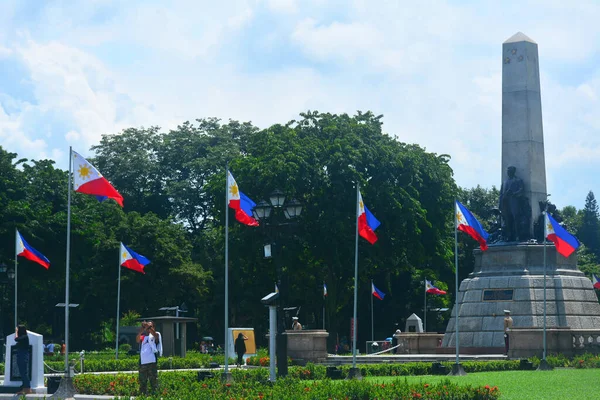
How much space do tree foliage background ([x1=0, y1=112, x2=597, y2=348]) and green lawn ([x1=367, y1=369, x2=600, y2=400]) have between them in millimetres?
19754

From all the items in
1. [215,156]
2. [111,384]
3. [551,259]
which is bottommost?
[111,384]

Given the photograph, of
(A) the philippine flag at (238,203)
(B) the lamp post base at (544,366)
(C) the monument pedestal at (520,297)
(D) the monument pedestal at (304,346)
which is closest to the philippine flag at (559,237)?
(B) the lamp post base at (544,366)

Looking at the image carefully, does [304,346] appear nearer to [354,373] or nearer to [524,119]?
[354,373]

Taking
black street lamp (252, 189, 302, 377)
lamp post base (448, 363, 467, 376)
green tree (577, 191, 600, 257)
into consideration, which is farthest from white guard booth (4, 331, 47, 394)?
green tree (577, 191, 600, 257)

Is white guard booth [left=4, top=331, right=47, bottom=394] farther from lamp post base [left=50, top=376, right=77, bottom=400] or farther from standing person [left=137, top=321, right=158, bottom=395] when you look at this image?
standing person [left=137, top=321, right=158, bottom=395]

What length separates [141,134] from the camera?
77500mm

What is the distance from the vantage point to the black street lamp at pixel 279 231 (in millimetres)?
25484

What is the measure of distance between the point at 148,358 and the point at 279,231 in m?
5.20

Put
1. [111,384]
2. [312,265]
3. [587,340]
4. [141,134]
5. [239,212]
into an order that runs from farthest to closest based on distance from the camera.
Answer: [141,134] → [312,265] → [587,340] → [239,212] → [111,384]

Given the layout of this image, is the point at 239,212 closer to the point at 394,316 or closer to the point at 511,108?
the point at 511,108

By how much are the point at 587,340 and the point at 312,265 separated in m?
22.0

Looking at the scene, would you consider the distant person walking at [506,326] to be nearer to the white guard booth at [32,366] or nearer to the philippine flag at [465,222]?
the philippine flag at [465,222]

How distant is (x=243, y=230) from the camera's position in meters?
52.1

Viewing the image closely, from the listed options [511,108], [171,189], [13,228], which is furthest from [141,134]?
[511,108]
